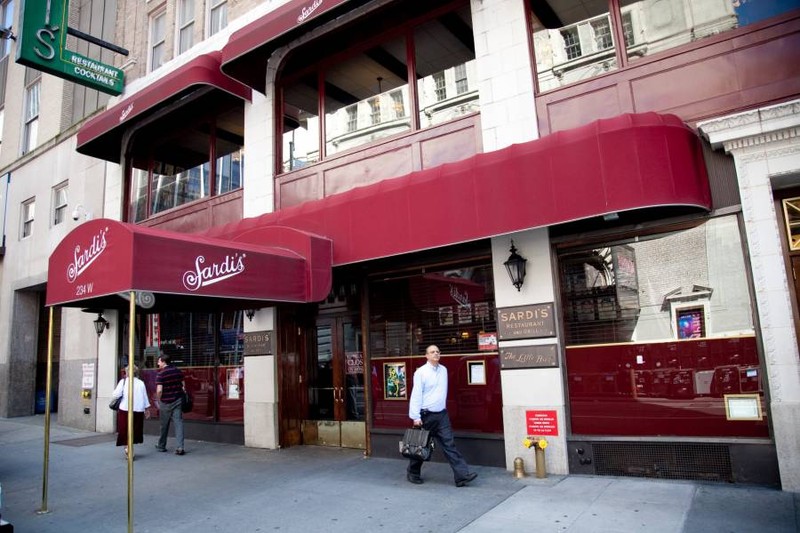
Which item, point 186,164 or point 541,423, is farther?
point 186,164

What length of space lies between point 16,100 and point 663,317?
2234cm

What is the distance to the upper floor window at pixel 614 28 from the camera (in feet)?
22.0

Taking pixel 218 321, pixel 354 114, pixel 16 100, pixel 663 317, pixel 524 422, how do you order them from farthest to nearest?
pixel 16 100 < pixel 218 321 < pixel 354 114 < pixel 524 422 < pixel 663 317

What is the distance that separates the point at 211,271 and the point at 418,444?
11.3 ft

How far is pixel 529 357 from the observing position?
7488 millimetres

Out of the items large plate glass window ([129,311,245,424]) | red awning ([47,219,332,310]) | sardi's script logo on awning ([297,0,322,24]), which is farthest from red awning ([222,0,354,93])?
large plate glass window ([129,311,245,424])

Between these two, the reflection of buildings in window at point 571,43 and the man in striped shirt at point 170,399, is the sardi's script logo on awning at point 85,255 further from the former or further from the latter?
the reflection of buildings in window at point 571,43

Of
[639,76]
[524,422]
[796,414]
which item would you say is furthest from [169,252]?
[796,414]

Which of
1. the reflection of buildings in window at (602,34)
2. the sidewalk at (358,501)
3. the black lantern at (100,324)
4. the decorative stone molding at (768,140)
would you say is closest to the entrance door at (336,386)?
the sidewalk at (358,501)

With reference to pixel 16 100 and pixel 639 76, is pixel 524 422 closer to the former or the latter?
pixel 639 76

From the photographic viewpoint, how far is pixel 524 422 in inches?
292

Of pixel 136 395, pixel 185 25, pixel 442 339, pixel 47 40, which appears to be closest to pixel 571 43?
pixel 442 339

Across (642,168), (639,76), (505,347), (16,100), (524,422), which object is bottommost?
(524,422)

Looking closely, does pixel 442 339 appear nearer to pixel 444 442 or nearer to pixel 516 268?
pixel 516 268
